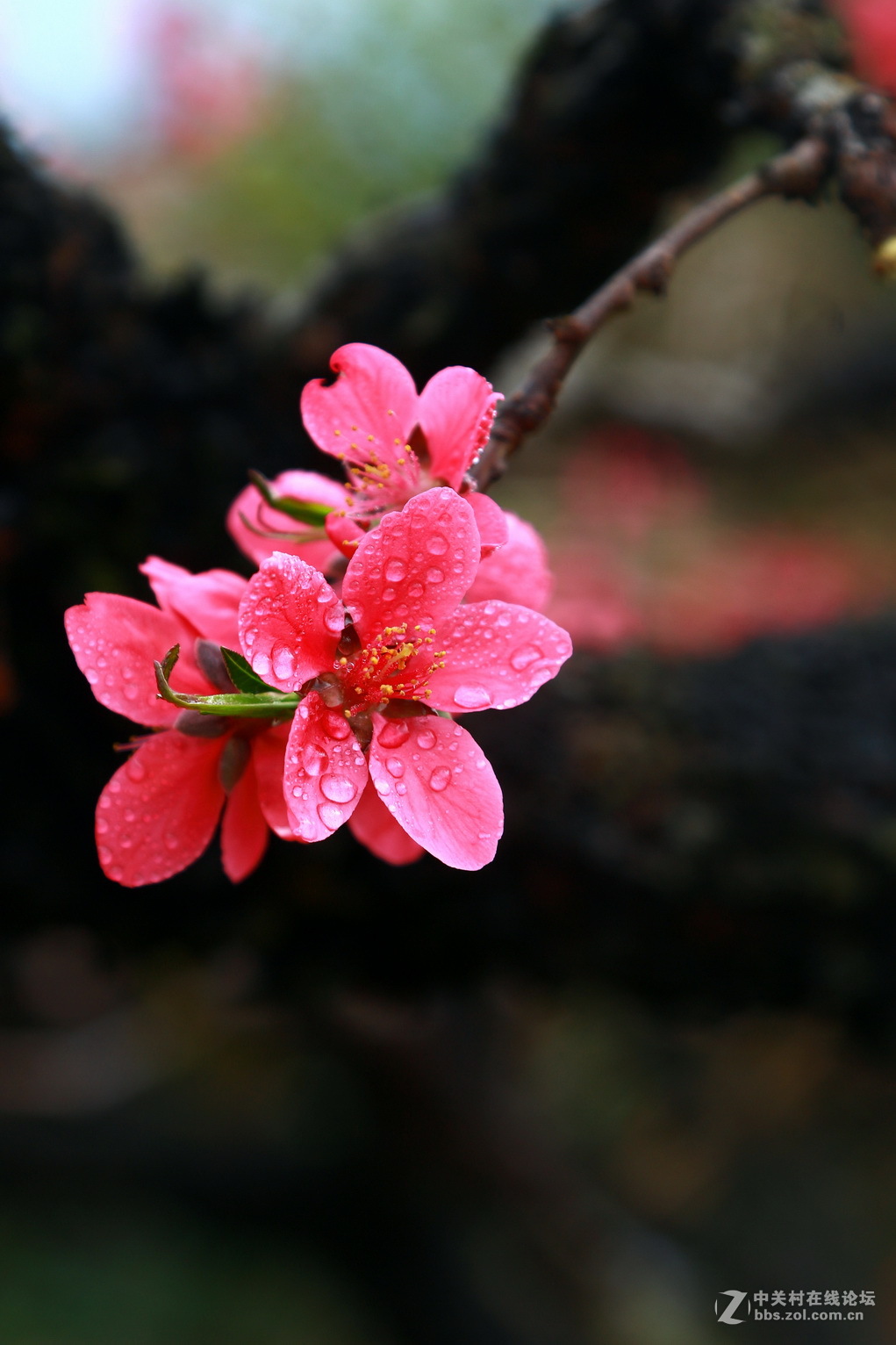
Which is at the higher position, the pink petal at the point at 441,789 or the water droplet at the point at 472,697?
the water droplet at the point at 472,697

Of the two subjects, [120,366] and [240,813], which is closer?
[240,813]

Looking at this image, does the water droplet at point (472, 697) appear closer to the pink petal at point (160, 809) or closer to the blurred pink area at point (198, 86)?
the pink petal at point (160, 809)

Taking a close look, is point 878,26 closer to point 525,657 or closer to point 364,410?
point 364,410

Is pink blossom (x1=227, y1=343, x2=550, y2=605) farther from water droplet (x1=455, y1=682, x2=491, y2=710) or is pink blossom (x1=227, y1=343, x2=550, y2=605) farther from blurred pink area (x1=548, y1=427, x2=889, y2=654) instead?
blurred pink area (x1=548, y1=427, x2=889, y2=654)

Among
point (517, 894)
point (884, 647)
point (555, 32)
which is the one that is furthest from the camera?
point (884, 647)

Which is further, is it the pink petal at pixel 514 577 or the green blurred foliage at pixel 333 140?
the green blurred foliage at pixel 333 140

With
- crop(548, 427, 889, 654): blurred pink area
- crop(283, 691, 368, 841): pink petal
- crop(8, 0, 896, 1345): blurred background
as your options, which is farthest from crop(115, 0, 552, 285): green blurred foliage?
crop(283, 691, 368, 841): pink petal

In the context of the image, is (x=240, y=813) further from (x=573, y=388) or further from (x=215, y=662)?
(x=573, y=388)

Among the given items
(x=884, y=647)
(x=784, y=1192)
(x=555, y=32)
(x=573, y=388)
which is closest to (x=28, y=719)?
(x=555, y=32)

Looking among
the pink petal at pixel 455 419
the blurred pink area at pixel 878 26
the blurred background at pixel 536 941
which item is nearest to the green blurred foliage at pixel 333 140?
the blurred background at pixel 536 941
